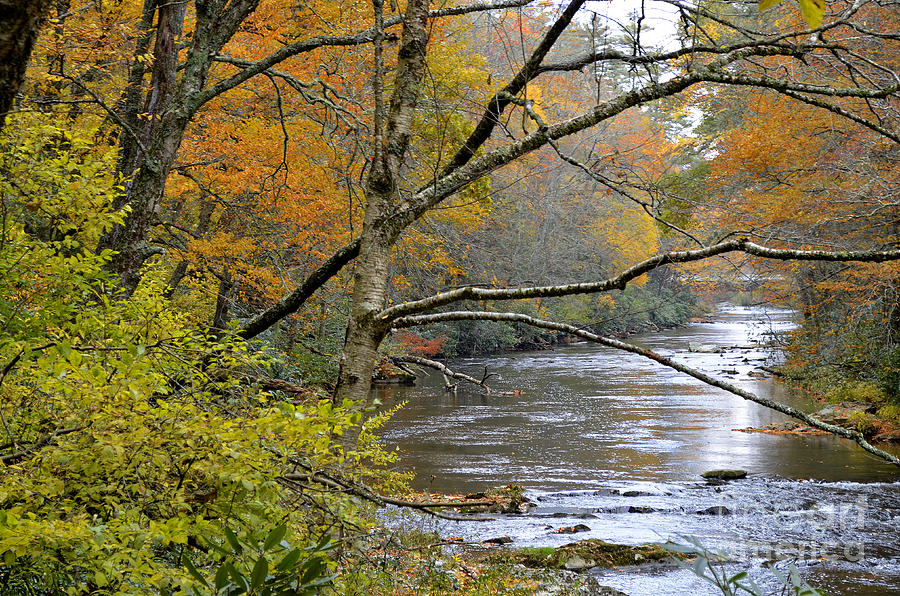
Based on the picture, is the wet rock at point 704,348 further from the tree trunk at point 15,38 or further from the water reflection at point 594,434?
the tree trunk at point 15,38

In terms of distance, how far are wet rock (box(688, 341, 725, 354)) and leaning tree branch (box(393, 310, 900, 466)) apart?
25903 mm

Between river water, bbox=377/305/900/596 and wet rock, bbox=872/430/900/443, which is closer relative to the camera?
river water, bbox=377/305/900/596

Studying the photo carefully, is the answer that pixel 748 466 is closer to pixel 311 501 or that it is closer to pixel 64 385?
pixel 311 501

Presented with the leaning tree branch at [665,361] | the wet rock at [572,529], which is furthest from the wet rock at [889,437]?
the leaning tree branch at [665,361]

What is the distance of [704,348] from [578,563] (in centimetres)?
2230

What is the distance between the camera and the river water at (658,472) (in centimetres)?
807

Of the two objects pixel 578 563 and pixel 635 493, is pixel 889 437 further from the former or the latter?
pixel 578 563

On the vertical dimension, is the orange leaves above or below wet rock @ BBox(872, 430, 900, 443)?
above

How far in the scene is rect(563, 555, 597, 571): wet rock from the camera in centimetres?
748

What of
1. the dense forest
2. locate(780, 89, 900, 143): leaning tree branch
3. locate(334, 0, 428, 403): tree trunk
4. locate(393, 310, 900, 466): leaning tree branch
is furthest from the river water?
locate(780, 89, 900, 143): leaning tree branch

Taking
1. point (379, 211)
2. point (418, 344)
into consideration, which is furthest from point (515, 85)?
point (418, 344)

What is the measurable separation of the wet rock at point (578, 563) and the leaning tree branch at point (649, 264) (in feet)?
17.1

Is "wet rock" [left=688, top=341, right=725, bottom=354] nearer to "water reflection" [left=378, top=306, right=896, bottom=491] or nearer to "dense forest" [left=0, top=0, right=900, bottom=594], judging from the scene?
"water reflection" [left=378, top=306, right=896, bottom=491]

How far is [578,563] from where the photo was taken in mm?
7590
